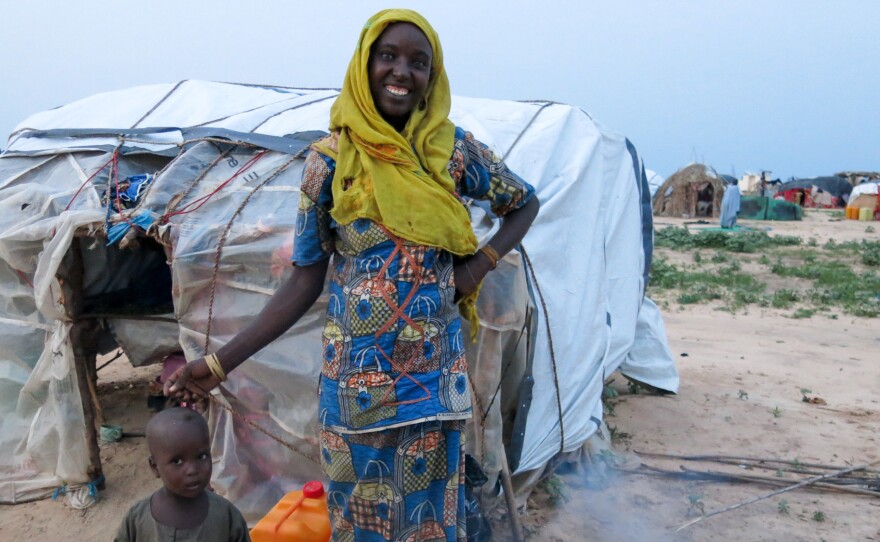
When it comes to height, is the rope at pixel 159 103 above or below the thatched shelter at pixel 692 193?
above

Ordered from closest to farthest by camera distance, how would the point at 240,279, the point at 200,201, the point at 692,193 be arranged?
the point at 240,279 < the point at 200,201 < the point at 692,193

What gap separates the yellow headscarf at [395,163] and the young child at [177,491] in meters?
0.67

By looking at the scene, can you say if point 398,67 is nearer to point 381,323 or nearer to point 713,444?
point 381,323

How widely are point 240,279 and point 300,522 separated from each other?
43.1 inches

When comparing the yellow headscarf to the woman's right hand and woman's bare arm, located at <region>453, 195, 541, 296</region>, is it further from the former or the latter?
the woman's right hand

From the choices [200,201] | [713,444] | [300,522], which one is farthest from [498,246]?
[713,444]

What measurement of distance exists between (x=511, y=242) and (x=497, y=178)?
0.62 feet

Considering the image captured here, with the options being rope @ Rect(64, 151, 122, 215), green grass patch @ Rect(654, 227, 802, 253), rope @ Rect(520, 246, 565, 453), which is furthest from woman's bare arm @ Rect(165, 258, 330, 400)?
green grass patch @ Rect(654, 227, 802, 253)

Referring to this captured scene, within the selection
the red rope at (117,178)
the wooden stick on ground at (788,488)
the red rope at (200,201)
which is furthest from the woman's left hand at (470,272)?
the wooden stick on ground at (788,488)

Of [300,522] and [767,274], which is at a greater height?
[300,522]

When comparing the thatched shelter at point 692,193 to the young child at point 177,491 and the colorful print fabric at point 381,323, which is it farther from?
the young child at point 177,491

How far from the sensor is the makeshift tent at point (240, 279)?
303cm

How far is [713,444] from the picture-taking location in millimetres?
4301

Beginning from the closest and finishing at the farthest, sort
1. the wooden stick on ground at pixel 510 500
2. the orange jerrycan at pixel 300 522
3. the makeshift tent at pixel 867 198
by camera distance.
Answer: the orange jerrycan at pixel 300 522 → the wooden stick on ground at pixel 510 500 → the makeshift tent at pixel 867 198
